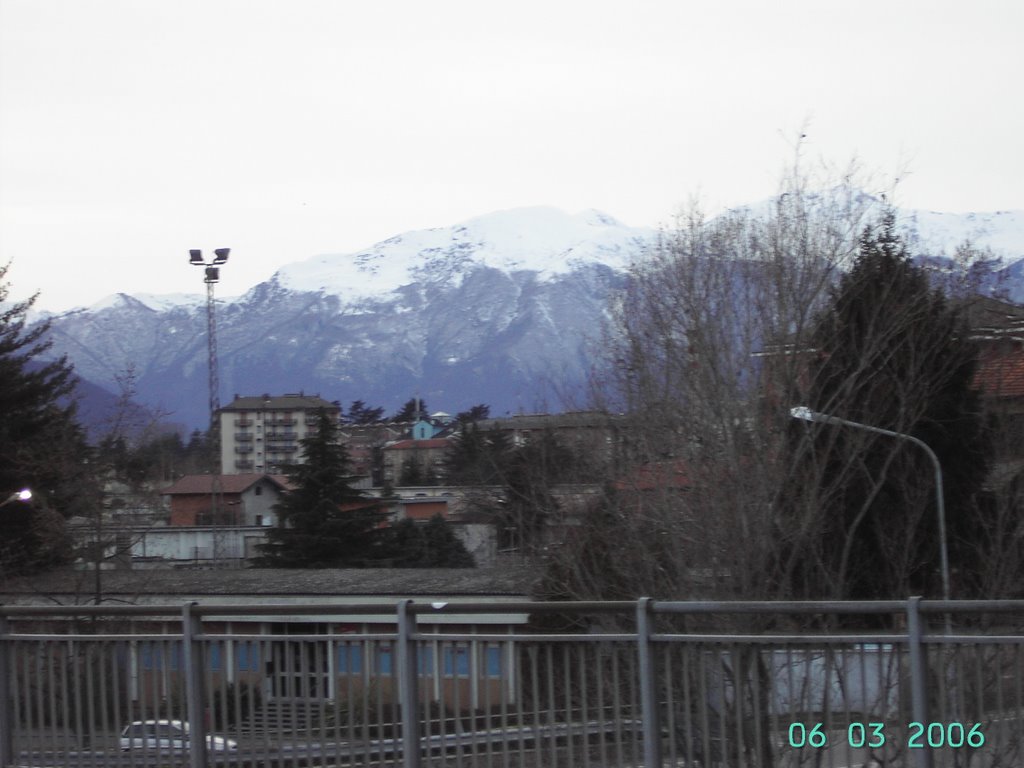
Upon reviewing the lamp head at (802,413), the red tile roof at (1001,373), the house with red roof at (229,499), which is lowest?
the house with red roof at (229,499)

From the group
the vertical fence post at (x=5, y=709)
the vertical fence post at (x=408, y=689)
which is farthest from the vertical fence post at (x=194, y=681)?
the vertical fence post at (x=5, y=709)

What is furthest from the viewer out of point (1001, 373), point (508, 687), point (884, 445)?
point (1001, 373)

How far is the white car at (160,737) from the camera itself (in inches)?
280

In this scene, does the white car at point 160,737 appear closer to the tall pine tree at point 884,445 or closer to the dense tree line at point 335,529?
the tall pine tree at point 884,445

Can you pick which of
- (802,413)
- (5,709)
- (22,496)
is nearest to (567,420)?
(802,413)

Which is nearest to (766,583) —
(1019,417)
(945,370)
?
(945,370)

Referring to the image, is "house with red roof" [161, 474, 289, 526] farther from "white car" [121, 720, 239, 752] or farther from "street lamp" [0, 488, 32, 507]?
"white car" [121, 720, 239, 752]

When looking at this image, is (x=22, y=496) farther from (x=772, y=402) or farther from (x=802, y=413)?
(x=802, y=413)

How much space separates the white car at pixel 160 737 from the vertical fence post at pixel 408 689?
1.18 meters

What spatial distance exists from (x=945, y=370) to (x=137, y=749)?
21.6 meters

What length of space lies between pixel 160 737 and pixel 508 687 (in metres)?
2.32

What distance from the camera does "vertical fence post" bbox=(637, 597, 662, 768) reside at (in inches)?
240

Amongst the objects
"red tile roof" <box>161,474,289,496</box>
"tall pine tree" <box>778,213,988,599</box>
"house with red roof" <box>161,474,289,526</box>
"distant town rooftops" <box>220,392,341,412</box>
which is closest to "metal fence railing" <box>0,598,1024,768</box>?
"tall pine tree" <box>778,213,988,599</box>

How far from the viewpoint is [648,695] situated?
20.1ft
